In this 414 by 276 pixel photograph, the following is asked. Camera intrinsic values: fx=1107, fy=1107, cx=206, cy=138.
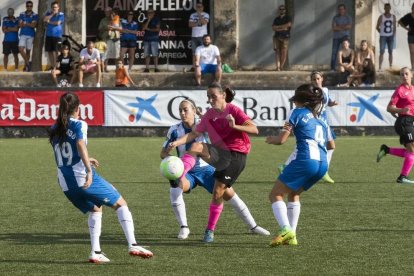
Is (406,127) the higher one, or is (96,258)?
(406,127)

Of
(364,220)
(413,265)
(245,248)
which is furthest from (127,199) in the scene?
(413,265)

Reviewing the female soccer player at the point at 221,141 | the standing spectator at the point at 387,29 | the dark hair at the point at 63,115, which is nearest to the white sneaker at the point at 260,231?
the female soccer player at the point at 221,141

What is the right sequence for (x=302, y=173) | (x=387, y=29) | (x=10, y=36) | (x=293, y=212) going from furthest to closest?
(x=10, y=36) → (x=387, y=29) → (x=293, y=212) → (x=302, y=173)

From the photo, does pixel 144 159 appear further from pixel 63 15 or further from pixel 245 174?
pixel 63 15

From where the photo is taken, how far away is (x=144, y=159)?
76.4ft

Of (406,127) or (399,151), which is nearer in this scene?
(406,127)


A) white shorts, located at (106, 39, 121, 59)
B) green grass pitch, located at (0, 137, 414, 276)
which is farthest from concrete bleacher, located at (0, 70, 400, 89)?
green grass pitch, located at (0, 137, 414, 276)

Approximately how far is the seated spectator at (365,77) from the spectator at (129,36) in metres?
6.64

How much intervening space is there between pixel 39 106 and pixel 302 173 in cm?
1886

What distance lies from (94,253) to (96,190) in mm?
595

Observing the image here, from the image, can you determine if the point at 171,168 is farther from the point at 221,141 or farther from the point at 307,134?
the point at 307,134

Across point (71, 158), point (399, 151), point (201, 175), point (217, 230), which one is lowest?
point (217, 230)

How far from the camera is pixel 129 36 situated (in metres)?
32.8

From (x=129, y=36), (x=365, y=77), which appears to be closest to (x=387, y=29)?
(x=365, y=77)
